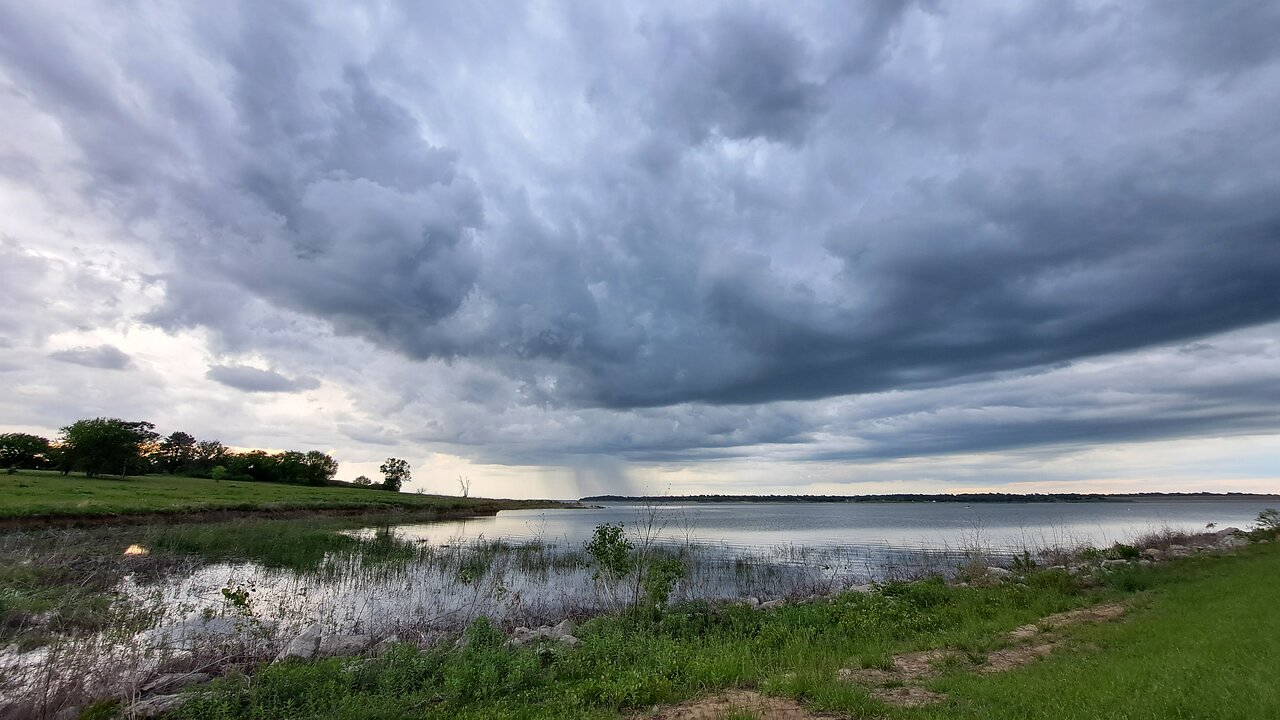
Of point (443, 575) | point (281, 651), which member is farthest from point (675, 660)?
point (443, 575)

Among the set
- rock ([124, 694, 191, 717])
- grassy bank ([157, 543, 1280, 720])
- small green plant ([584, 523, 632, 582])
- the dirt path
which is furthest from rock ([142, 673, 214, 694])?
the dirt path

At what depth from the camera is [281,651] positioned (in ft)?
38.4

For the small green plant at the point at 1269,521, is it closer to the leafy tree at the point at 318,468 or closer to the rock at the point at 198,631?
the rock at the point at 198,631

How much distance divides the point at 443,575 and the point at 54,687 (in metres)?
17.9

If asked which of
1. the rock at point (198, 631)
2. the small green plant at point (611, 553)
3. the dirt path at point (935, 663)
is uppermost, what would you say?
the small green plant at point (611, 553)

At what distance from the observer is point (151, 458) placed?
118 m

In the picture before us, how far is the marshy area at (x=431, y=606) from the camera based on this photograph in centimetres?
945

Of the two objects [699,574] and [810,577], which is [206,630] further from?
[810,577]

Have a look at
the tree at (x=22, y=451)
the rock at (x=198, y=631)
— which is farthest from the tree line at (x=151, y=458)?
the rock at (x=198, y=631)

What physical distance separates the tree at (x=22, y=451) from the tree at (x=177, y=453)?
21.8 metres

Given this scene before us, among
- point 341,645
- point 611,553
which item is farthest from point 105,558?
point 611,553

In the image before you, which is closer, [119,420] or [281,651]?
[281,651]

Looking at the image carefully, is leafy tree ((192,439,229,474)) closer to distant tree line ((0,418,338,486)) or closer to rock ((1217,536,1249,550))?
distant tree line ((0,418,338,486))

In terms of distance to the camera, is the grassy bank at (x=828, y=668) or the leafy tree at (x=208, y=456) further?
the leafy tree at (x=208, y=456)
